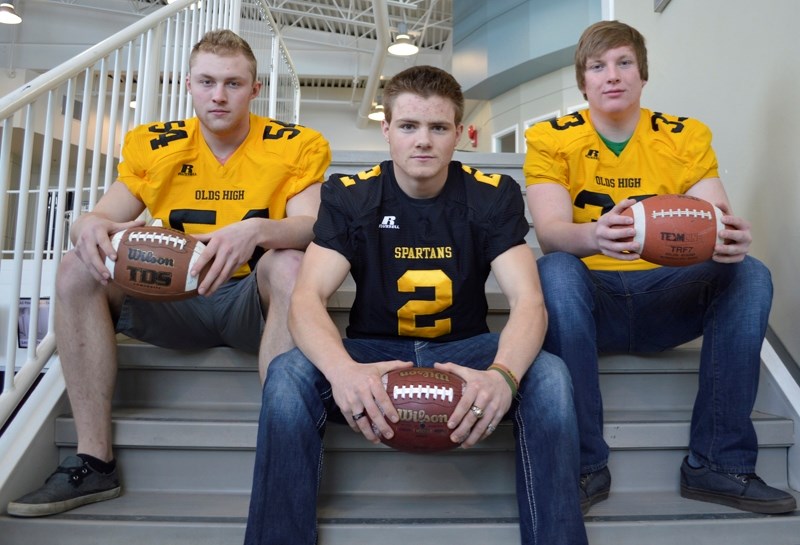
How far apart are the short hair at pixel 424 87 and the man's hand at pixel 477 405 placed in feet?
1.84

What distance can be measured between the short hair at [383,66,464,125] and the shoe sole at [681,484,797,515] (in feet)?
3.14

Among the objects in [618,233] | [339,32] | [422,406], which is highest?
[339,32]

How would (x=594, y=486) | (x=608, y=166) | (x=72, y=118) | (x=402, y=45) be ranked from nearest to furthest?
1. (x=594, y=486)
2. (x=608, y=166)
3. (x=72, y=118)
4. (x=402, y=45)

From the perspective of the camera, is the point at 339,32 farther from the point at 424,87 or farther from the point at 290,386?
the point at 290,386

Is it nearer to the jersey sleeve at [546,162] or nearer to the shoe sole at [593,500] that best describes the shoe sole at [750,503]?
the shoe sole at [593,500]

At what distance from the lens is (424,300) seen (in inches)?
49.7

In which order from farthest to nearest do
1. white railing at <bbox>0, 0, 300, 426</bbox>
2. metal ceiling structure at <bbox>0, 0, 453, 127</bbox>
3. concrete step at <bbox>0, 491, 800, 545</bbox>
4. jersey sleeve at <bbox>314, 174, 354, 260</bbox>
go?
1. metal ceiling structure at <bbox>0, 0, 453, 127</bbox>
2. white railing at <bbox>0, 0, 300, 426</bbox>
3. jersey sleeve at <bbox>314, 174, 354, 260</bbox>
4. concrete step at <bbox>0, 491, 800, 545</bbox>

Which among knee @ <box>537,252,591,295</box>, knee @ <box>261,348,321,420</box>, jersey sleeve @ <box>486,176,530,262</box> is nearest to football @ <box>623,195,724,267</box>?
knee @ <box>537,252,591,295</box>

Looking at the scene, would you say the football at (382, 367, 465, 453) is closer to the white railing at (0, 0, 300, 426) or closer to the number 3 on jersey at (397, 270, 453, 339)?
the number 3 on jersey at (397, 270, 453, 339)

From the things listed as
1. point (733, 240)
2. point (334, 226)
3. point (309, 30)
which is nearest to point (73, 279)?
point (334, 226)

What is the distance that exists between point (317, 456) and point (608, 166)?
1.03m

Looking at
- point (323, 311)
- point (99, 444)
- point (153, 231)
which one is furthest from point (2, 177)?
point (323, 311)

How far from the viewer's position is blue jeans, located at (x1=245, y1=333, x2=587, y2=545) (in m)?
1.02

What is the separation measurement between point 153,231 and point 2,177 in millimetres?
448
